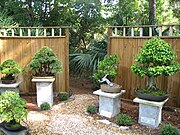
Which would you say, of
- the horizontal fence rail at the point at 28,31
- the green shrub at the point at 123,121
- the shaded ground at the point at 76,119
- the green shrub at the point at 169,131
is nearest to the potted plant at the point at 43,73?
the shaded ground at the point at 76,119

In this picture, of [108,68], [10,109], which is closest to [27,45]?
[108,68]

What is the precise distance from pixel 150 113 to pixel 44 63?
2313mm

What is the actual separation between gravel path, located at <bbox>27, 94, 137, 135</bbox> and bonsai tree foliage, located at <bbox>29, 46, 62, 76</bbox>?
0.75 m

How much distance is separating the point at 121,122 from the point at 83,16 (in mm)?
4376

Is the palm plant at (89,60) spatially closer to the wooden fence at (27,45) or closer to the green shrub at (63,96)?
the wooden fence at (27,45)

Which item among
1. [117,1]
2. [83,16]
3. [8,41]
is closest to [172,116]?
[8,41]

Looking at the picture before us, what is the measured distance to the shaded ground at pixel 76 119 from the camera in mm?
3340

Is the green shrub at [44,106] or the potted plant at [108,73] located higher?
the potted plant at [108,73]

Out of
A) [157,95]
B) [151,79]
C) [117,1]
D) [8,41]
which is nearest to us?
[157,95]

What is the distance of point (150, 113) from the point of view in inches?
137

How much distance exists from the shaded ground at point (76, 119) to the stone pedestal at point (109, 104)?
125 mm

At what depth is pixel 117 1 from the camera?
7598 millimetres

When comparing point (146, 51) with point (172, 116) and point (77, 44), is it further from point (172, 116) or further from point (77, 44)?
point (77, 44)

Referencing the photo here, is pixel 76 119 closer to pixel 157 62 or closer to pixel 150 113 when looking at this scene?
pixel 150 113
